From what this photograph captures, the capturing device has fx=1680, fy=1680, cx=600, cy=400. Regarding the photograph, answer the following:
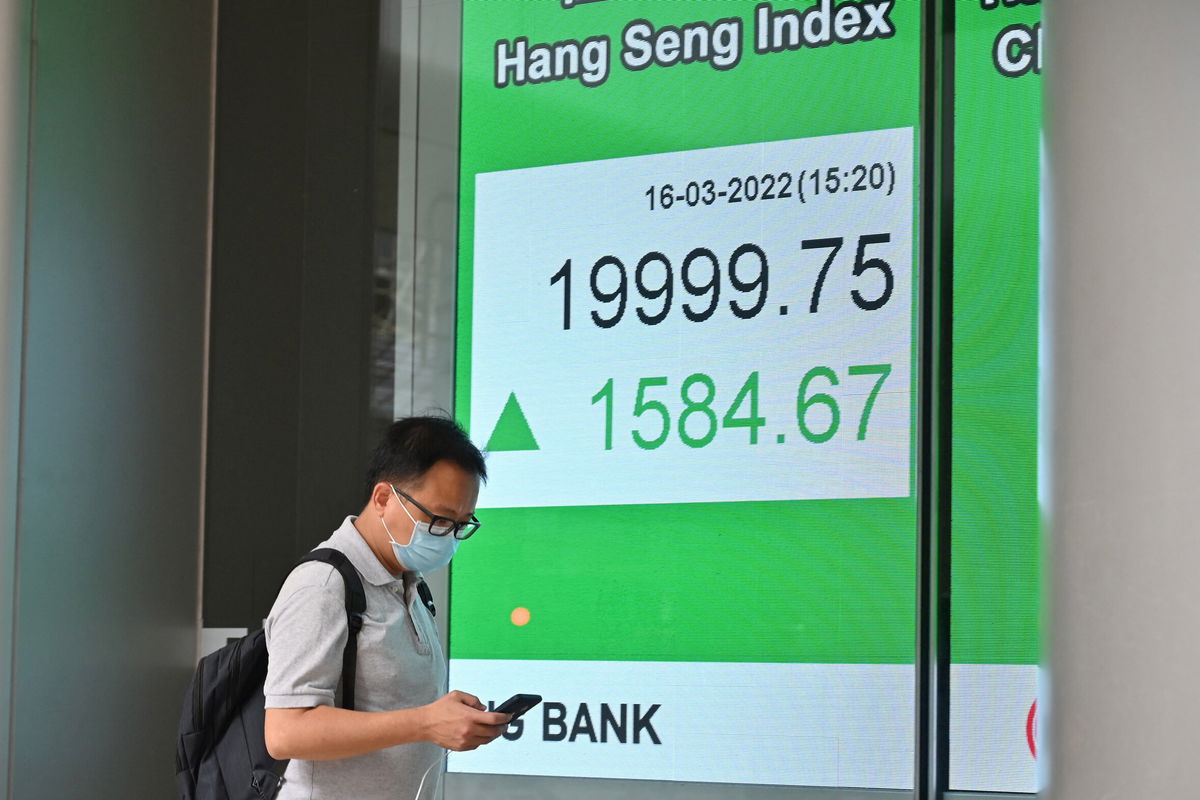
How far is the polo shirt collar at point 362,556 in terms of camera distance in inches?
141

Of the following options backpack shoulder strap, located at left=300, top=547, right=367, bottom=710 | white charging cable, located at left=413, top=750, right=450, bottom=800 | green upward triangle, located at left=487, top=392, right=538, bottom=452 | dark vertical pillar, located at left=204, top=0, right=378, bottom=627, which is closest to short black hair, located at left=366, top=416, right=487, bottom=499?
backpack shoulder strap, located at left=300, top=547, right=367, bottom=710

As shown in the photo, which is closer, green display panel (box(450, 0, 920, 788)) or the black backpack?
the black backpack

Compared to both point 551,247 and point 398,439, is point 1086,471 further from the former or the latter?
point 551,247

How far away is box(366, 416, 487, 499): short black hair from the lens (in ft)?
12.1

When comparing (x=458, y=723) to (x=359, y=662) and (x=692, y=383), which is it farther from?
(x=692, y=383)

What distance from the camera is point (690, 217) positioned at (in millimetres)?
4996

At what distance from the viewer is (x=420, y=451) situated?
3.67m

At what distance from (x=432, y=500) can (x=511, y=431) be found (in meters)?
1.53

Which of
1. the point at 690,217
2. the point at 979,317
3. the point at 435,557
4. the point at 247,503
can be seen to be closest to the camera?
the point at 435,557

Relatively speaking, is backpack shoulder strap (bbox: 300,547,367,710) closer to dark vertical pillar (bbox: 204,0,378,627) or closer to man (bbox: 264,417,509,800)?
man (bbox: 264,417,509,800)

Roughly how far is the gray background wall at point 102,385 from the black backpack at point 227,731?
1.91m

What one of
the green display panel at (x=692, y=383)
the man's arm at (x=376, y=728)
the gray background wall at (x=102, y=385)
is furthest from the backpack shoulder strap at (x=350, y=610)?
the gray background wall at (x=102, y=385)

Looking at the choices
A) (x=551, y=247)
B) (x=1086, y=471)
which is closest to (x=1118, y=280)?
(x=1086, y=471)

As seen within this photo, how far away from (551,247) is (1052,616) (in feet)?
7.46
